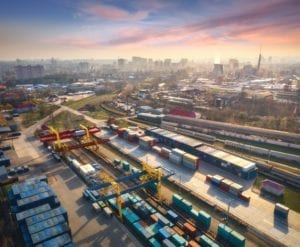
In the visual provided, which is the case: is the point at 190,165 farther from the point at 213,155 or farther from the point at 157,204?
the point at 157,204

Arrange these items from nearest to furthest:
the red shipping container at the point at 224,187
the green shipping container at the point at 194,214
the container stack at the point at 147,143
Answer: the green shipping container at the point at 194,214 → the red shipping container at the point at 224,187 → the container stack at the point at 147,143

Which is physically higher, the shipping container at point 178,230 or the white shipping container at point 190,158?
the white shipping container at point 190,158

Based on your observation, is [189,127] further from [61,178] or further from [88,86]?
[88,86]

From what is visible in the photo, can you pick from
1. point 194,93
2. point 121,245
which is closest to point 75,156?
point 121,245

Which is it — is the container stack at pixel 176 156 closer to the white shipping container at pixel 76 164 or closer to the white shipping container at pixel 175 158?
the white shipping container at pixel 175 158

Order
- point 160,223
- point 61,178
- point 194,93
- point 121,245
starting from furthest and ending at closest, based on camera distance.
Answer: point 194,93 < point 61,178 < point 160,223 < point 121,245

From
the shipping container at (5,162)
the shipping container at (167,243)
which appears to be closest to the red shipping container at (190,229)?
the shipping container at (167,243)
